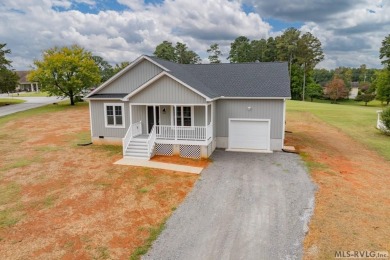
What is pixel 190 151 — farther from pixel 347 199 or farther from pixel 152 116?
pixel 347 199

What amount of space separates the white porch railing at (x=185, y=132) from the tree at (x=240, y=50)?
71448 millimetres

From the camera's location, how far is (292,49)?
233ft

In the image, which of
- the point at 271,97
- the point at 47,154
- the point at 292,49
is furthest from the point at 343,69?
the point at 47,154

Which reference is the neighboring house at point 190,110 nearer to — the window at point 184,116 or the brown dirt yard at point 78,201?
the window at point 184,116

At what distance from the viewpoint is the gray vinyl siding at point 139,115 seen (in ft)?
59.7

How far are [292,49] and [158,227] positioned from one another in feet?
235

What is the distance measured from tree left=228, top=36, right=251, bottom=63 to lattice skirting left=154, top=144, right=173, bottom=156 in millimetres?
72216

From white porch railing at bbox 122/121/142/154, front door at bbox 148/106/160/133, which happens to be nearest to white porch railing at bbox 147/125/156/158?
white porch railing at bbox 122/121/142/154

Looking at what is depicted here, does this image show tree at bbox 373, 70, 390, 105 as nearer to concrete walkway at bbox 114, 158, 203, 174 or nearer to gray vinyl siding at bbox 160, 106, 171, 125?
gray vinyl siding at bbox 160, 106, 171, 125

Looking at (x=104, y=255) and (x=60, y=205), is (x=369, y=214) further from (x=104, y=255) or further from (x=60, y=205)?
(x=60, y=205)

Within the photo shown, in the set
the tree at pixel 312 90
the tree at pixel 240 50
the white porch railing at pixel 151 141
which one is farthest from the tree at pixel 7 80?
the tree at pixel 312 90

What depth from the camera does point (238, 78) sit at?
66.1 feet

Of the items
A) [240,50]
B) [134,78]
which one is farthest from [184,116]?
[240,50]

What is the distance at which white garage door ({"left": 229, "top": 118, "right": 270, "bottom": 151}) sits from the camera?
18078 millimetres
